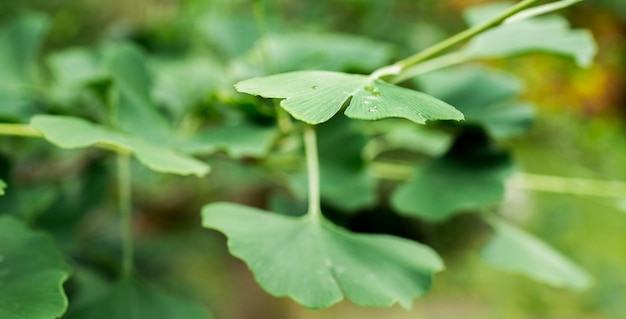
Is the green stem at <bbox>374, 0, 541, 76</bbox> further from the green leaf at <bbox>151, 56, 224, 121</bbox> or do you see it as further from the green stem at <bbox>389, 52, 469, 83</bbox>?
the green leaf at <bbox>151, 56, 224, 121</bbox>

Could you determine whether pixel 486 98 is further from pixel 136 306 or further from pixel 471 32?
pixel 136 306

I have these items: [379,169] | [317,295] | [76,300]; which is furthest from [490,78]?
[76,300]

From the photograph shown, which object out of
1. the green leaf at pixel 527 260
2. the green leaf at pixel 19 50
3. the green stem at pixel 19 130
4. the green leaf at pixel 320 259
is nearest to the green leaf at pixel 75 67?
the green leaf at pixel 19 50

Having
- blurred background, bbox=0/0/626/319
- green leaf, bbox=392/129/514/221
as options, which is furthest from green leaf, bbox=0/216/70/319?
green leaf, bbox=392/129/514/221

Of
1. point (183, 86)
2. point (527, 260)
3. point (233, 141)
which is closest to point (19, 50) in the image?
point (183, 86)

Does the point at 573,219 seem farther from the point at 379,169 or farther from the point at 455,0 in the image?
the point at 379,169

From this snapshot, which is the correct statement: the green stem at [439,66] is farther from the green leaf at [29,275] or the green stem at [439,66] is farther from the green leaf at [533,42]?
the green leaf at [29,275]
